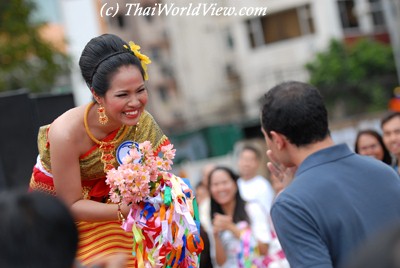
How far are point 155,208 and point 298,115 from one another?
1.07m

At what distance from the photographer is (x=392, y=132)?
694 centimetres

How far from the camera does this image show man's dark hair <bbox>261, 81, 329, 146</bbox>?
11.3 ft

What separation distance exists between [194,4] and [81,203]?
30.8m

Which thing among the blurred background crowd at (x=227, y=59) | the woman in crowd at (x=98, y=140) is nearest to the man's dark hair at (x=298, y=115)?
the woman in crowd at (x=98, y=140)

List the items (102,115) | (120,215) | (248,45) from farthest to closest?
(248,45) < (102,115) < (120,215)

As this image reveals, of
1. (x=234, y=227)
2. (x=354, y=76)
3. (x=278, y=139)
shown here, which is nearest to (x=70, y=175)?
(x=278, y=139)

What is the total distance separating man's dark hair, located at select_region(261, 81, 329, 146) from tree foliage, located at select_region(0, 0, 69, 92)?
13.8 metres

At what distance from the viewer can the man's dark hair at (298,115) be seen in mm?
3451

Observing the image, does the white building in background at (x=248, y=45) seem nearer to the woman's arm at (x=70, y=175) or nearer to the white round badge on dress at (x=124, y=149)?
the white round badge on dress at (x=124, y=149)

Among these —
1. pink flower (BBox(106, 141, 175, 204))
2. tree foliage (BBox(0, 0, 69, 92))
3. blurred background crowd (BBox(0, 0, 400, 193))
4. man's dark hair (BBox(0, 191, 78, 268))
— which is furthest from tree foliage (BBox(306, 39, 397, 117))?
man's dark hair (BBox(0, 191, 78, 268))

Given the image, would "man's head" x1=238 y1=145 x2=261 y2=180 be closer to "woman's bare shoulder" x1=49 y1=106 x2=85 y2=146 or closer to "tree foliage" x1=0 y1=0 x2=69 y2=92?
"woman's bare shoulder" x1=49 y1=106 x2=85 y2=146

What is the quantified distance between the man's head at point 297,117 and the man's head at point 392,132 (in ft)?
11.4

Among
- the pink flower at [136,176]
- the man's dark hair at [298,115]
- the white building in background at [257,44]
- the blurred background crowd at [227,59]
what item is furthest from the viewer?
the white building in background at [257,44]

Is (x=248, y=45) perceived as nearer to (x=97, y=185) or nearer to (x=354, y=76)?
(x=354, y=76)
